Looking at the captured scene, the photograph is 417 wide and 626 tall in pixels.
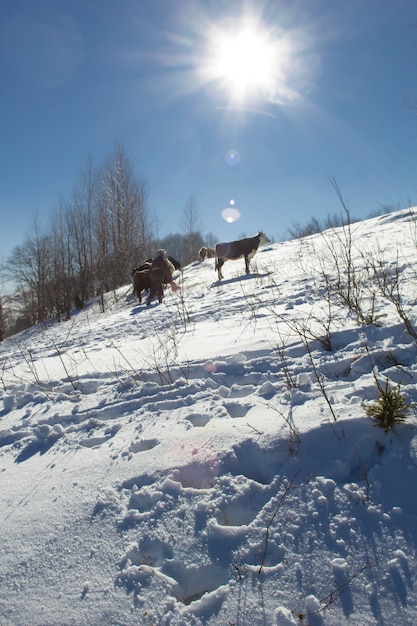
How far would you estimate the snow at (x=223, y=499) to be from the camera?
1088 millimetres

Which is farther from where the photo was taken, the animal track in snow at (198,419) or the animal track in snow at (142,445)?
the animal track in snow at (198,419)

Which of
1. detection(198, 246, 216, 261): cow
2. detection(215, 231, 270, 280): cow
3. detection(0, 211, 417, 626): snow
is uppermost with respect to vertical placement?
detection(198, 246, 216, 261): cow

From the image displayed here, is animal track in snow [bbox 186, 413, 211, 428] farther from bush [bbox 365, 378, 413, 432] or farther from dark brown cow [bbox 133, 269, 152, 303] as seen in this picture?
dark brown cow [bbox 133, 269, 152, 303]

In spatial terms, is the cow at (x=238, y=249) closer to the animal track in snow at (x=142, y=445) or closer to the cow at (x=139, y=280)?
the cow at (x=139, y=280)

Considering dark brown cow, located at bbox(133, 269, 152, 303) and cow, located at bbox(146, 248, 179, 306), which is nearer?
cow, located at bbox(146, 248, 179, 306)

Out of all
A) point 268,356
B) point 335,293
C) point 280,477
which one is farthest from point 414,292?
point 280,477

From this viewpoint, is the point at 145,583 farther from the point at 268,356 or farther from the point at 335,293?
the point at 335,293

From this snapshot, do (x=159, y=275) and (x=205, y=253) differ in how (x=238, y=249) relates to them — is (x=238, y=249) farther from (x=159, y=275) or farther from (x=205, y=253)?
(x=205, y=253)

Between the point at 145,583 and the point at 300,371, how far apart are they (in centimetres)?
165

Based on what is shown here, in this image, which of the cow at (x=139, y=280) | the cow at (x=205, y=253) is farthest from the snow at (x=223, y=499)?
the cow at (x=205, y=253)

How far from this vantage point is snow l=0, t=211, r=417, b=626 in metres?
1.09

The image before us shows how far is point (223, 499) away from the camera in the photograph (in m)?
1.44

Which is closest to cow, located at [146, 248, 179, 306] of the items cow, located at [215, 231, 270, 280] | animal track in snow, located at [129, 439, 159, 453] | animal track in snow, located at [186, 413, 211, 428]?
cow, located at [215, 231, 270, 280]

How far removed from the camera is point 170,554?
50.0 inches
